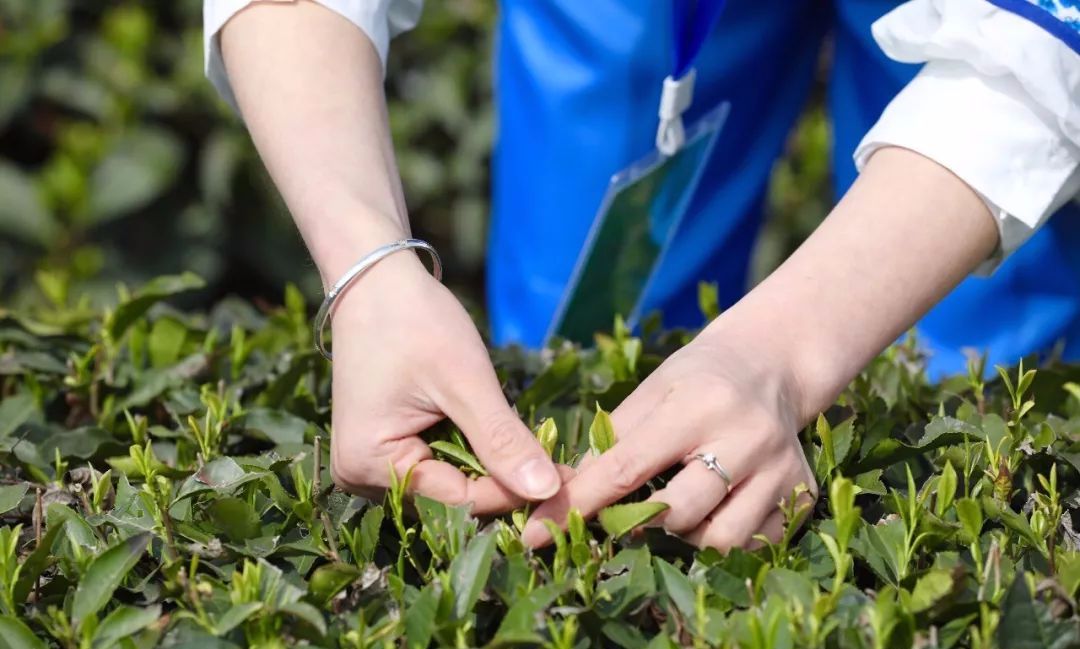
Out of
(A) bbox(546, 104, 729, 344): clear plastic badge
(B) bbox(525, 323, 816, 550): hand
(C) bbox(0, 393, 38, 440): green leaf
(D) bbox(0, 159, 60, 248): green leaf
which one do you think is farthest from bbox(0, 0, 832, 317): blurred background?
(B) bbox(525, 323, 816, 550): hand

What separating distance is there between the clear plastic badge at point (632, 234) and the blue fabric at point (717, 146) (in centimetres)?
7

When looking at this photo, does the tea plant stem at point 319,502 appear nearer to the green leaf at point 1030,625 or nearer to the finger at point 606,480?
the finger at point 606,480

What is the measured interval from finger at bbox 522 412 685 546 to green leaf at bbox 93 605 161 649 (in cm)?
32

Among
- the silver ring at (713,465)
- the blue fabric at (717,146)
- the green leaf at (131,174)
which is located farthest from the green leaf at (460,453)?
the green leaf at (131,174)

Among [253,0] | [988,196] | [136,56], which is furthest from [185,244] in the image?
[988,196]

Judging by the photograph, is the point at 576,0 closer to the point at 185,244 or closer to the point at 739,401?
the point at 739,401

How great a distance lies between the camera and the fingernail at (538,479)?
3.52 feet

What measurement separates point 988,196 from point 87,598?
898 mm

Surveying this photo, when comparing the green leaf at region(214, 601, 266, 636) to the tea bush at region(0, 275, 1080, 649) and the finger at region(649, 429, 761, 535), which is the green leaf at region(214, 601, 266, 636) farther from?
the finger at region(649, 429, 761, 535)

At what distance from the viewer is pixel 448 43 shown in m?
3.44

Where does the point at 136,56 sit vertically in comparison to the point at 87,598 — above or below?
above

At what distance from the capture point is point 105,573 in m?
1.03

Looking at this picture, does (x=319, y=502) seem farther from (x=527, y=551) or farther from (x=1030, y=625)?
(x=1030, y=625)

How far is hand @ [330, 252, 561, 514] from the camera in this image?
1.10m
